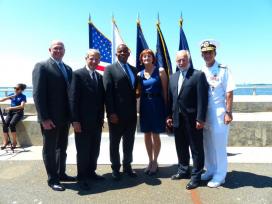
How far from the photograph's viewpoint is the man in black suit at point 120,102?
437cm

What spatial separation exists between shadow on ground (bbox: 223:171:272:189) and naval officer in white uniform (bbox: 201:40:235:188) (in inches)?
7.3

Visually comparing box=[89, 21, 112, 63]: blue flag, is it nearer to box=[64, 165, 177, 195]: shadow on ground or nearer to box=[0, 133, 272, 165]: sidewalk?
box=[0, 133, 272, 165]: sidewalk

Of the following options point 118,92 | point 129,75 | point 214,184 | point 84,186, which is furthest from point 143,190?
point 129,75

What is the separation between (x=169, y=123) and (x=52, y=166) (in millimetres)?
1831

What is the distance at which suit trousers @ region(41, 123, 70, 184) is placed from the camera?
164 inches

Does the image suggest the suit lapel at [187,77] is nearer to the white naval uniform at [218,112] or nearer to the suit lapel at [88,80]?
the white naval uniform at [218,112]

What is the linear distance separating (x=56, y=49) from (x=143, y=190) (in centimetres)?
233

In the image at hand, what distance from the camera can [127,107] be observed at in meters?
4.44

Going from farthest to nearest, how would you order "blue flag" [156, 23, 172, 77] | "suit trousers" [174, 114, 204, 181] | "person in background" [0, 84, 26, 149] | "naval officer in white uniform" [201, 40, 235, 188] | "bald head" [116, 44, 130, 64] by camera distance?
"blue flag" [156, 23, 172, 77] → "person in background" [0, 84, 26, 149] → "bald head" [116, 44, 130, 64] → "suit trousers" [174, 114, 204, 181] → "naval officer in white uniform" [201, 40, 235, 188]

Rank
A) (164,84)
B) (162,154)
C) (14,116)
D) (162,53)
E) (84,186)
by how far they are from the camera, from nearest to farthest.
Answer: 1. (84,186)
2. (164,84)
3. (162,154)
4. (14,116)
5. (162,53)

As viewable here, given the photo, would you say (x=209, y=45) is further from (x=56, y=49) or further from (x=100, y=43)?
(x=100, y=43)

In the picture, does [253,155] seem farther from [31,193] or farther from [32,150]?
[32,150]

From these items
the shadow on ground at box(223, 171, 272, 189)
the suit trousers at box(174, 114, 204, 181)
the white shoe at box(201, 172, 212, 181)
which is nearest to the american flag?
the suit trousers at box(174, 114, 204, 181)

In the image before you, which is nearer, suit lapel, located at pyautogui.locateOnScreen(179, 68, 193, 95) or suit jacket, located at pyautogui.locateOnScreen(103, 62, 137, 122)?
suit lapel, located at pyautogui.locateOnScreen(179, 68, 193, 95)
